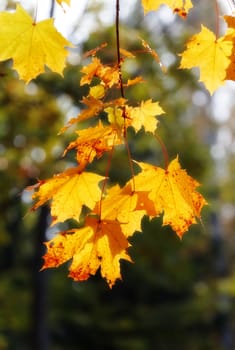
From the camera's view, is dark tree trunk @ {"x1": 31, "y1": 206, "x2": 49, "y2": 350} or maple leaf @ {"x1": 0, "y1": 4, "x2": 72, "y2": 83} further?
dark tree trunk @ {"x1": 31, "y1": 206, "x2": 49, "y2": 350}

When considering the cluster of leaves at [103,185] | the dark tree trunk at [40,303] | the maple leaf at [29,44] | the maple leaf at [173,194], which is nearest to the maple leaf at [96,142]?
the cluster of leaves at [103,185]

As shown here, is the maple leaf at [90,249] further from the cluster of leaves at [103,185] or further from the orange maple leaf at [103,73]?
the orange maple leaf at [103,73]

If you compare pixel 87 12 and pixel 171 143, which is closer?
pixel 87 12

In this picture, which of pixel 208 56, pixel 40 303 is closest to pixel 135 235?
pixel 40 303

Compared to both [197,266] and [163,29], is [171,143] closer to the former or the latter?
[163,29]

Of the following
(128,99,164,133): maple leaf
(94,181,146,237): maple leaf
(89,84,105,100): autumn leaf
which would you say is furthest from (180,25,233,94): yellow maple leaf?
(94,181,146,237): maple leaf

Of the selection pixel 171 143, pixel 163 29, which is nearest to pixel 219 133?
pixel 171 143

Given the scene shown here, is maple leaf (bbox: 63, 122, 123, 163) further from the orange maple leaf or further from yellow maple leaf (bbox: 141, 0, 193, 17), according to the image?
yellow maple leaf (bbox: 141, 0, 193, 17)
